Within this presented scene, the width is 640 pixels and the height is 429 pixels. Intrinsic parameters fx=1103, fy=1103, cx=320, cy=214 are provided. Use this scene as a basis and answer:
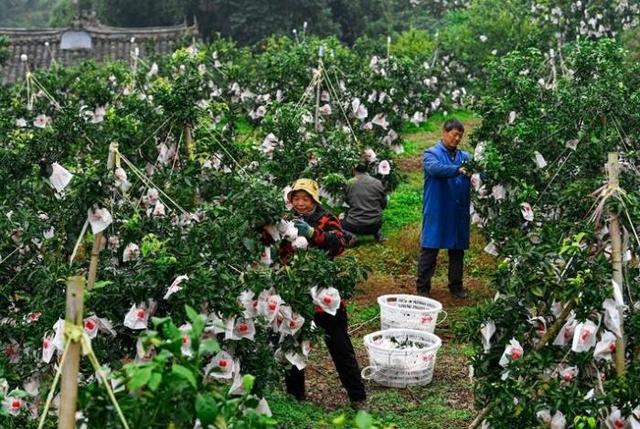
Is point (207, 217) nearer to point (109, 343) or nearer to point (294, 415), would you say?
point (109, 343)

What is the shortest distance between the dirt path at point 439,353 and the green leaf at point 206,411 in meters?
3.48

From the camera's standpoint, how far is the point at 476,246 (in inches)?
401

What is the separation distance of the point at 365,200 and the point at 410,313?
9.51 feet

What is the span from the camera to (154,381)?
105 inches

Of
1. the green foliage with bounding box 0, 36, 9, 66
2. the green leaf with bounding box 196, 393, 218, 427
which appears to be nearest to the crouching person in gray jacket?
the green foliage with bounding box 0, 36, 9, 66

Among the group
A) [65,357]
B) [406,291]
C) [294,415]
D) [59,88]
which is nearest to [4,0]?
[59,88]

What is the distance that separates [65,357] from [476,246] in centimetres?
738

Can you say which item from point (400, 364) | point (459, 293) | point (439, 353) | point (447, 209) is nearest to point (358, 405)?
point (400, 364)

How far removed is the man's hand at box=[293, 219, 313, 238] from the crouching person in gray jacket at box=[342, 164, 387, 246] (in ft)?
13.4

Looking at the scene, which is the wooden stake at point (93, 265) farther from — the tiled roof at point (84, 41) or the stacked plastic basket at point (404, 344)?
the tiled roof at point (84, 41)

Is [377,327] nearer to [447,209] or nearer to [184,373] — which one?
[447,209]

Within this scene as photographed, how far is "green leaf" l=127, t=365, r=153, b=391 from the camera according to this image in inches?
104

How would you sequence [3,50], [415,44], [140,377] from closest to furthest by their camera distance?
[140,377]
[3,50]
[415,44]

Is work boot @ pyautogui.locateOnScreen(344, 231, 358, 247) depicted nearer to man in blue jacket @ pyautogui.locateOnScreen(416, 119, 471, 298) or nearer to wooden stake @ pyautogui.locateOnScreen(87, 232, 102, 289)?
man in blue jacket @ pyautogui.locateOnScreen(416, 119, 471, 298)
